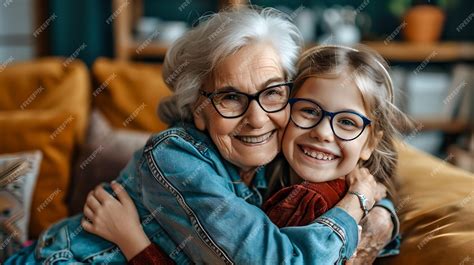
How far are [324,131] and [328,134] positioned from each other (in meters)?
0.01

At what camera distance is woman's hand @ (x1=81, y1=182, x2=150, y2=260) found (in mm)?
1364

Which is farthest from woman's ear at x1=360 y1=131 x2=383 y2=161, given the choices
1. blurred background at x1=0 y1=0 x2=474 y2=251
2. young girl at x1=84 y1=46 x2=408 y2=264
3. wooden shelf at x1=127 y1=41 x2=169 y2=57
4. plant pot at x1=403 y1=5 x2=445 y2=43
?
plant pot at x1=403 y1=5 x2=445 y2=43

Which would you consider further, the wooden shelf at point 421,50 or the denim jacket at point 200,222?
the wooden shelf at point 421,50

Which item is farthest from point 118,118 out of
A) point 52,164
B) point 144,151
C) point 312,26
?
point 312,26

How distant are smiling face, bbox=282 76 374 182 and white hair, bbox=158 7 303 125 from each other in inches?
5.1

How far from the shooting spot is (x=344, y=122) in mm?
1264

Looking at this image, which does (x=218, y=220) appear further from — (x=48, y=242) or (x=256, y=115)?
(x=48, y=242)

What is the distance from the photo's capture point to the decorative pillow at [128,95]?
2.36m

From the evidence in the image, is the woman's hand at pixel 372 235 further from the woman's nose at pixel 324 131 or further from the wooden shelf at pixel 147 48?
the wooden shelf at pixel 147 48

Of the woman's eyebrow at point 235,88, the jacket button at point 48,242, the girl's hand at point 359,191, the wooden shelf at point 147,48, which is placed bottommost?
the wooden shelf at point 147,48

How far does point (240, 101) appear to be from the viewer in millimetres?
1308

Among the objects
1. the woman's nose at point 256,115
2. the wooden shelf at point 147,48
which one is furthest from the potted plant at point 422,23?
the woman's nose at point 256,115

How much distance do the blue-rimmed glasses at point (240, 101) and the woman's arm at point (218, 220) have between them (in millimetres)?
108

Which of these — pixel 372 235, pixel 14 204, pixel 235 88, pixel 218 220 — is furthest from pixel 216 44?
pixel 14 204
